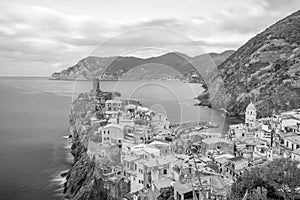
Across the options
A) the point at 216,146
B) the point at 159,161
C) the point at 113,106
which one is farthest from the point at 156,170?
the point at 113,106

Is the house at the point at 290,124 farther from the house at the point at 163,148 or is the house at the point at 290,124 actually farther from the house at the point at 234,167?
the house at the point at 163,148

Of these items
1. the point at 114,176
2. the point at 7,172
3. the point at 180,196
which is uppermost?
the point at 180,196

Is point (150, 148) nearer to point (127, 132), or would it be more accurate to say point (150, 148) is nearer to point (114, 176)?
point (114, 176)

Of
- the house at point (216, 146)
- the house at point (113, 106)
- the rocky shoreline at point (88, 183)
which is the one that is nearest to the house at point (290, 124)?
the house at point (216, 146)

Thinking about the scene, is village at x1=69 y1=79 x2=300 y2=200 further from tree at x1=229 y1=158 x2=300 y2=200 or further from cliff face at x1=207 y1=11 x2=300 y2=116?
cliff face at x1=207 y1=11 x2=300 y2=116

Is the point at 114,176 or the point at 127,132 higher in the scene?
the point at 127,132

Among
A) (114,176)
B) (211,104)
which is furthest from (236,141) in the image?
(211,104)

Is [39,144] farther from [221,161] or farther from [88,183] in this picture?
[221,161]
